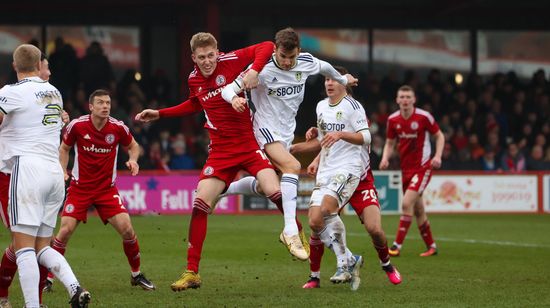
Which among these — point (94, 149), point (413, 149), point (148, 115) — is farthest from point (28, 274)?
point (413, 149)

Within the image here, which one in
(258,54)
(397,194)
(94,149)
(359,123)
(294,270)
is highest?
(258,54)

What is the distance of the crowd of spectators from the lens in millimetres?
25734

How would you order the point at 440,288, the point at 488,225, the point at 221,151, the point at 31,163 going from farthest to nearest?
the point at 488,225, the point at 440,288, the point at 221,151, the point at 31,163

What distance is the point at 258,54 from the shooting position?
34.4 feet

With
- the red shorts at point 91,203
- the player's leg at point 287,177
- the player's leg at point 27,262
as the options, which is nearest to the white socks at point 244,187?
the player's leg at point 287,177

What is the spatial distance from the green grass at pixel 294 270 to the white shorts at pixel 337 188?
3.05 feet

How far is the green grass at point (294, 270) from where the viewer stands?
10.6 m

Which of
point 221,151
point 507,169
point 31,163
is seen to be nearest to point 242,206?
point 507,169

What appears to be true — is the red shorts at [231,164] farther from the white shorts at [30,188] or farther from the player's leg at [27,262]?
the player's leg at [27,262]

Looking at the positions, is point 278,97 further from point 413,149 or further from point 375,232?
point 413,149

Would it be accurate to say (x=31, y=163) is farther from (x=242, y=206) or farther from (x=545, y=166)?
(x=545, y=166)

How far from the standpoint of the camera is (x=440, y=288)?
1150cm

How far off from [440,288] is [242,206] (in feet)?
44.7

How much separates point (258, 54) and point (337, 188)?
1934mm
